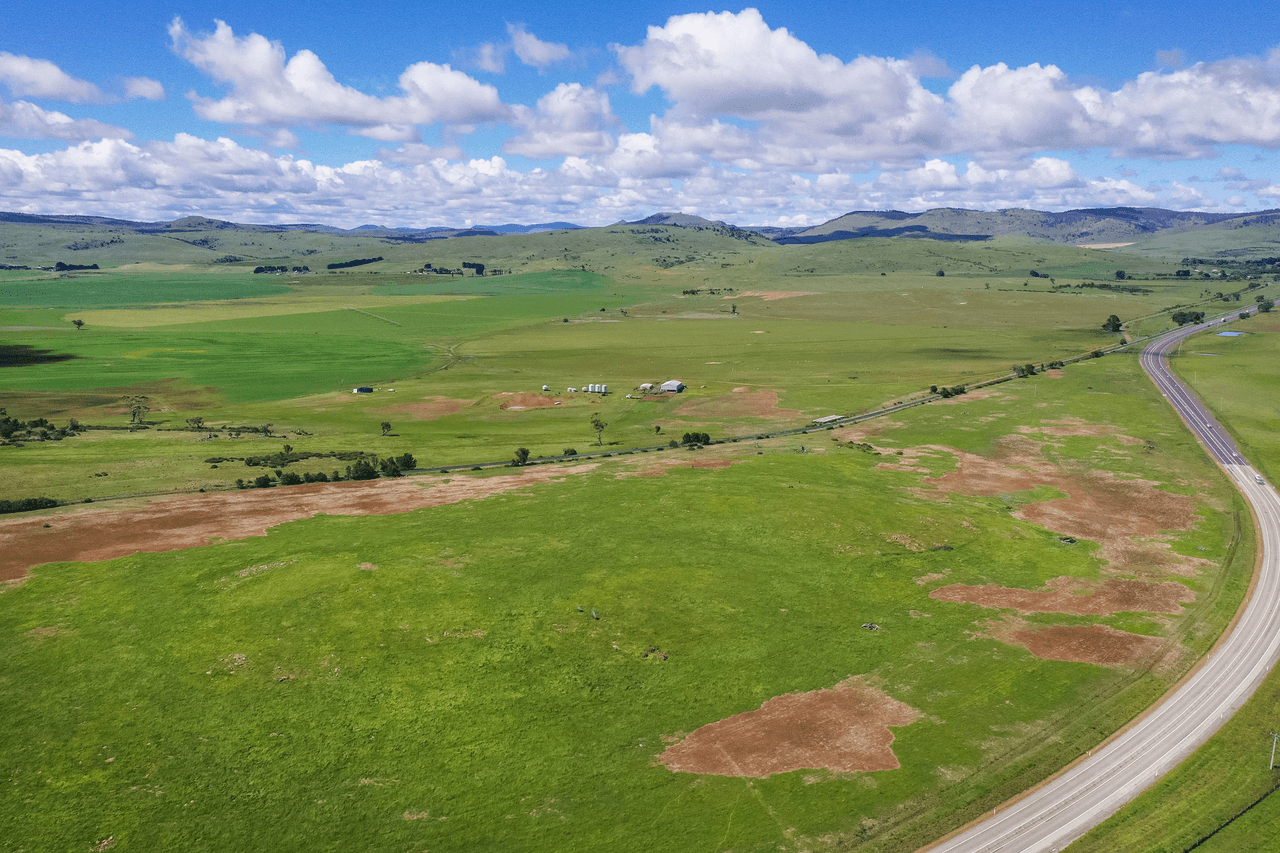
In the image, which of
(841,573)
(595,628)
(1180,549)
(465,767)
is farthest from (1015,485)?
(465,767)

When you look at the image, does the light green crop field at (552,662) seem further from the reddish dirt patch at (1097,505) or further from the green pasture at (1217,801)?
the green pasture at (1217,801)

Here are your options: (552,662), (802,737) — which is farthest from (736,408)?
(802,737)

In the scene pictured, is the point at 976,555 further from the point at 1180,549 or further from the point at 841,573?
the point at 1180,549

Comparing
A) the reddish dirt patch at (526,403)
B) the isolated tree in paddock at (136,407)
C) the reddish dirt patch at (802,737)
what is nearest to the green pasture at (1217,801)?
the reddish dirt patch at (802,737)

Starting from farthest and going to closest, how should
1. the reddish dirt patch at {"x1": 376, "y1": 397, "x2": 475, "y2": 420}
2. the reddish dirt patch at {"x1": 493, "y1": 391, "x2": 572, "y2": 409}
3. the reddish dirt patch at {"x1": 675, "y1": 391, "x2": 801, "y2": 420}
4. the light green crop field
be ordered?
the reddish dirt patch at {"x1": 493, "y1": 391, "x2": 572, "y2": 409}, the reddish dirt patch at {"x1": 376, "y1": 397, "x2": 475, "y2": 420}, the reddish dirt patch at {"x1": 675, "y1": 391, "x2": 801, "y2": 420}, the light green crop field

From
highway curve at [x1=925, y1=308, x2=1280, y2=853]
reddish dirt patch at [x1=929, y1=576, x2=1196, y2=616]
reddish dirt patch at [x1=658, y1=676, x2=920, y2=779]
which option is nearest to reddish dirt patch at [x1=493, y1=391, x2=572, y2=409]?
reddish dirt patch at [x1=929, y1=576, x2=1196, y2=616]

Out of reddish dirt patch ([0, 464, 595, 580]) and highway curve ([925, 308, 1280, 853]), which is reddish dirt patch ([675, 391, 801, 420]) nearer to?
reddish dirt patch ([0, 464, 595, 580])
